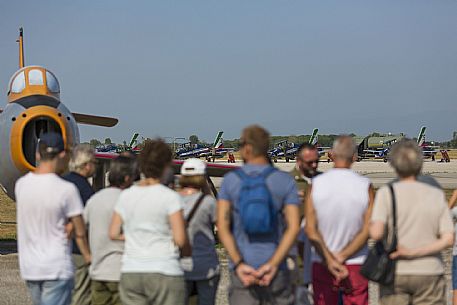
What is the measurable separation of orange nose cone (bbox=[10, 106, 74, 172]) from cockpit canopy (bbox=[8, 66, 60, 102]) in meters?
1.22

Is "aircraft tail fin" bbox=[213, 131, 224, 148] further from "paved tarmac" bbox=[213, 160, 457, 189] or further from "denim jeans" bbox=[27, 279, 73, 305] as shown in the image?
"denim jeans" bbox=[27, 279, 73, 305]

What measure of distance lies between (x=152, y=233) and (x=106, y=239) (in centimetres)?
83

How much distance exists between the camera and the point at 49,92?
13336 millimetres

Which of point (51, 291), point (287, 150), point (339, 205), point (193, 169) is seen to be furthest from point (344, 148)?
point (287, 150)

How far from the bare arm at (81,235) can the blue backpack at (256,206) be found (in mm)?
1291

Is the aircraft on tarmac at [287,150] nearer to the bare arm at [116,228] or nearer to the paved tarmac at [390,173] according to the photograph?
the paved tarmac at [390,173]

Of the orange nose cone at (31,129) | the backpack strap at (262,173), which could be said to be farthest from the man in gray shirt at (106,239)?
the orange nose cone at (31,129)

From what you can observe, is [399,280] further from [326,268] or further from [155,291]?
[155,291]

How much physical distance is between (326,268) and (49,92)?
28.6 feet

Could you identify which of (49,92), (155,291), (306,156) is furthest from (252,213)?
(49,92)

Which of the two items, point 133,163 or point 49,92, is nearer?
point 133,163

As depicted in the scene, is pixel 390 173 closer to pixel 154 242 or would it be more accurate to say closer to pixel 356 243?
pixel 356 243

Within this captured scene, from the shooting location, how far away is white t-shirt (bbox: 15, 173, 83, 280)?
215 inches

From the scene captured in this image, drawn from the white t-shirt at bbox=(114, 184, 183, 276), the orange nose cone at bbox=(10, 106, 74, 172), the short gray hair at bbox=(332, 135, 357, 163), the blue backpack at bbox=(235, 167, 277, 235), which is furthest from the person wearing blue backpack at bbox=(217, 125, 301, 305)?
the orange nose cone at bbox=(10, 106, 74, 172)
